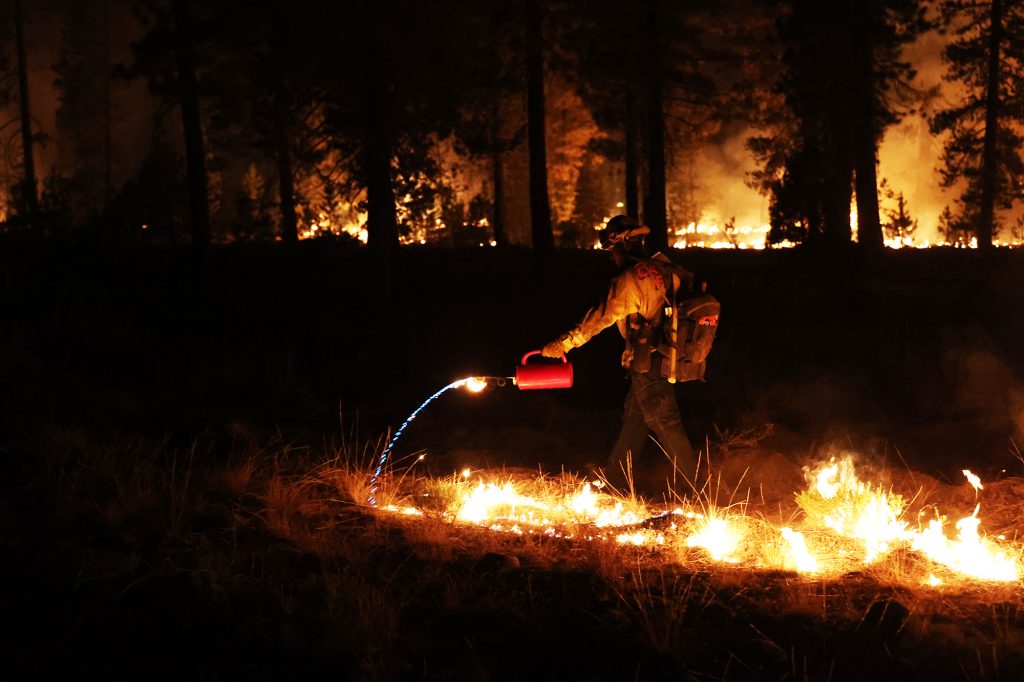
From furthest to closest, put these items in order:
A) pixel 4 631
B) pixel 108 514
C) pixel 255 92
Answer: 1. pixel 255 92
2. pixel 108 514
3. pixel 4 631

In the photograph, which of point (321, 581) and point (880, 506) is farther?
point (880, 506)

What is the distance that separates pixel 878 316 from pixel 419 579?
11760mm

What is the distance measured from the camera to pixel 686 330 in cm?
704

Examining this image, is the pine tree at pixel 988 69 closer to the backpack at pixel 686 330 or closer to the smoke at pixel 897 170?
the smoke at pixel 897 170

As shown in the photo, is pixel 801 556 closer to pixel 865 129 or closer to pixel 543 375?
pixel 543 375

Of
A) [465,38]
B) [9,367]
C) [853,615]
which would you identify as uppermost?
[465,38]

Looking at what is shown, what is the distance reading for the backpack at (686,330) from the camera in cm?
698

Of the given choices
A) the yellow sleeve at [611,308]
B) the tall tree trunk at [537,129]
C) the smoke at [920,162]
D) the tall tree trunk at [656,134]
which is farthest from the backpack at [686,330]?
the smoke at [920,162]

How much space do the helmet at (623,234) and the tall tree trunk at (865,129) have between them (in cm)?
1911

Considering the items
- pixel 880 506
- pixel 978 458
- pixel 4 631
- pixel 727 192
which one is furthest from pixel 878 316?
pixel 727 192

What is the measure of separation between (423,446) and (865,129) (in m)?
19.6

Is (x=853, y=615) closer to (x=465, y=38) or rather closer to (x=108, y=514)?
(x=108, y=514)

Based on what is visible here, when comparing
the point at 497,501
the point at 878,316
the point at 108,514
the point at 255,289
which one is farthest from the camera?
the point at 255,289

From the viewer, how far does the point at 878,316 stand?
15141 mm
